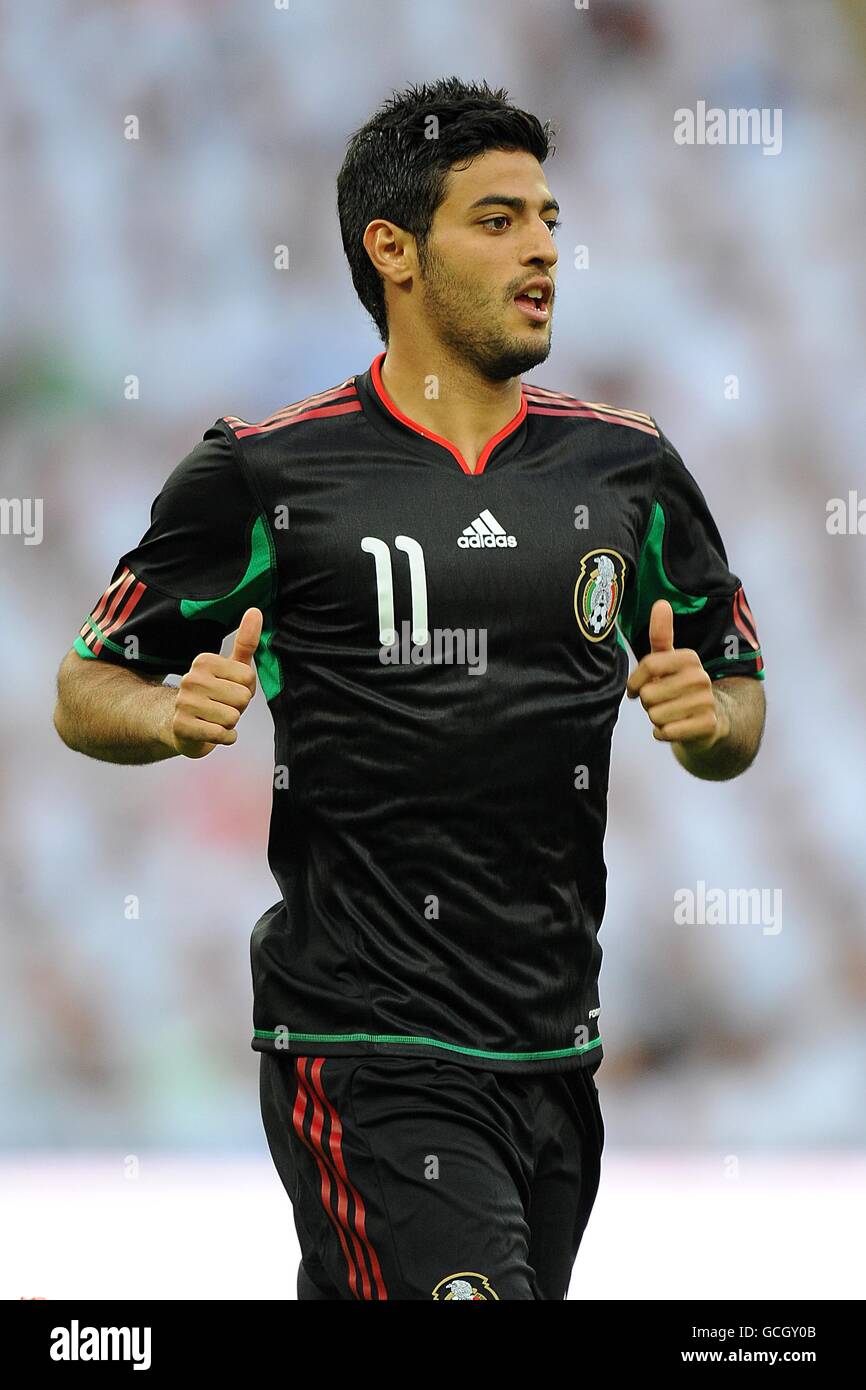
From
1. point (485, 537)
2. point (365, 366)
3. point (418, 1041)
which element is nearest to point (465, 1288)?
point (418, 1041)

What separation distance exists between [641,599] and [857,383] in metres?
3.04

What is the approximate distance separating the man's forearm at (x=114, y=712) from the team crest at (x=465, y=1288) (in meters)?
0.75

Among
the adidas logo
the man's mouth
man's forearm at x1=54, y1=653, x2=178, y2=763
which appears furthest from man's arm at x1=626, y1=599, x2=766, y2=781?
man's forearm at x1=54, y1=653, x2=178, y2=763

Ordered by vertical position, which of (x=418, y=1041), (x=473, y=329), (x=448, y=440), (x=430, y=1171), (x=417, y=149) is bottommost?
(x=430, y=1171)

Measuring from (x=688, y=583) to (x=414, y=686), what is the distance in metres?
0.52

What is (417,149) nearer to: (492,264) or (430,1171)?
(492,264)

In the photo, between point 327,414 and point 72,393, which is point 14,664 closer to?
point 72,393

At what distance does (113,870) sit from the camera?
554cm

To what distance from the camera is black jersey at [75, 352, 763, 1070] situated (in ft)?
8.34

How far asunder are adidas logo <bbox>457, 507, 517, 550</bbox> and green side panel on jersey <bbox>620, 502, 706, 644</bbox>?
10.3 inches

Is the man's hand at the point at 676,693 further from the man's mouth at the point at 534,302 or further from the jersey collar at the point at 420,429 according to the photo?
the man's mouth at the point at 534,302

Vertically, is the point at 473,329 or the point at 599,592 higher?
the point at 473,329

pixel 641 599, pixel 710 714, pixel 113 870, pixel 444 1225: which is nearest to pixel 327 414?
pixel 641 599

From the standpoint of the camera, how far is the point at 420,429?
277 cm
